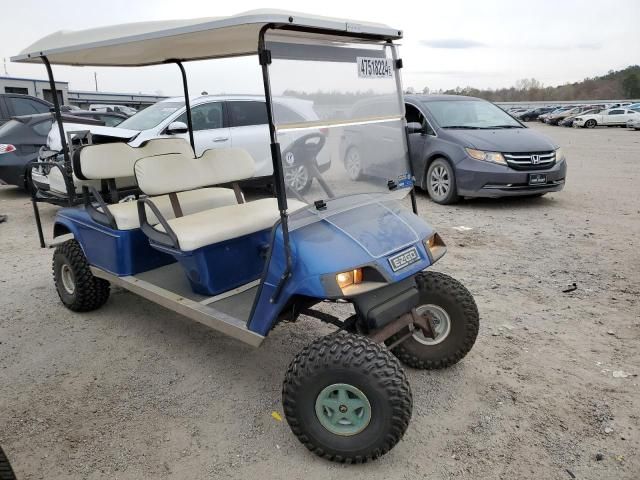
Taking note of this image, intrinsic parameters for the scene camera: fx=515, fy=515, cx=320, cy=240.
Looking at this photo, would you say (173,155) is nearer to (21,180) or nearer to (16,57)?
(16,57)

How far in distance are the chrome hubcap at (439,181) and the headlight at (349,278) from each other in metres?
5.68

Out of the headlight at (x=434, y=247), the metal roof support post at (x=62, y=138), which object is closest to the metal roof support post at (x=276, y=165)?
the headlight at (x=434, y=247)

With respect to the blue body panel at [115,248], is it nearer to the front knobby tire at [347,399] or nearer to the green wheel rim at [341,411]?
the front knobby tire at [347,399]

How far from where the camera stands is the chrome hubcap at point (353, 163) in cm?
296

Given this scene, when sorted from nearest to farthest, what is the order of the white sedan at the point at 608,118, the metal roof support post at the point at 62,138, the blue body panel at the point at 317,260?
the blue body panel at the point at 317,260 < the metal roof support post at the point at 62,138 < the white sedan at the point at 608,118

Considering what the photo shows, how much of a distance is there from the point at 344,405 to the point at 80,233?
274cm

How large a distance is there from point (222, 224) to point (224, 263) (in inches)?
10.3

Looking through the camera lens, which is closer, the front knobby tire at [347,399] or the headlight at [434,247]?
the front knobby tire at [347,399]

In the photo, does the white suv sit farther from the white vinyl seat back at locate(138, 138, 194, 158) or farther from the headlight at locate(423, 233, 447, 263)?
the headlight at locate(423, 233, 447, 263)

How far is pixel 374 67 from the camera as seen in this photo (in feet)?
9.89

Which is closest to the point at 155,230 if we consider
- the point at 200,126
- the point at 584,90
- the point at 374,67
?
the point at 374,67

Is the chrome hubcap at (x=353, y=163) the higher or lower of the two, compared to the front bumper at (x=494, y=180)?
higher

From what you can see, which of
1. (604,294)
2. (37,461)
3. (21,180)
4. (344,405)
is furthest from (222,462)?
(21,180)

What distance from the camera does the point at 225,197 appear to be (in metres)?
4.50
